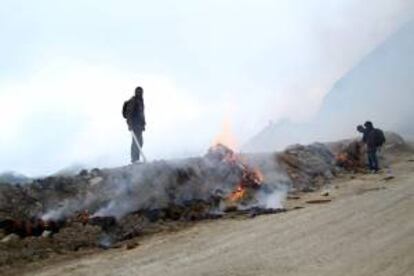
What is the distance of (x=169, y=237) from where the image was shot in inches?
508

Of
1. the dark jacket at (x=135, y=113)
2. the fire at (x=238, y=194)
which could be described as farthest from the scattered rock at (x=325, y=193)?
the dark jacket at (x=135, y=113)

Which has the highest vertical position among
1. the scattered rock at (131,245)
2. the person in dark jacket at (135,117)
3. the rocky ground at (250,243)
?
the person in dark jacket at (135,117)

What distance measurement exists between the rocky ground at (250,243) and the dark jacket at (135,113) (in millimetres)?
4187

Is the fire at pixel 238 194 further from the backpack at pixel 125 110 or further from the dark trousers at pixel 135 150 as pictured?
the backpack at pixel 125 110

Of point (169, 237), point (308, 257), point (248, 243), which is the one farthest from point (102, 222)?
point (308, 257)

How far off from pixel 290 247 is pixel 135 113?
8489 millimetres

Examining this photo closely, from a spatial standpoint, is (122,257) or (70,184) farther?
(70,184)

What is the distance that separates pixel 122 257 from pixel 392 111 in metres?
43.2

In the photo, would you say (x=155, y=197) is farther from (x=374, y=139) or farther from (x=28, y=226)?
(x=374, y=139)

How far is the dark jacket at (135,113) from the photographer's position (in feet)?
58.3

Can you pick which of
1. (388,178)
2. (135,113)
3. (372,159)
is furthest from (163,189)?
(372,159)

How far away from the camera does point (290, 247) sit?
34.4 feet

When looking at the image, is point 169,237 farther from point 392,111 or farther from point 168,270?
point 392,111

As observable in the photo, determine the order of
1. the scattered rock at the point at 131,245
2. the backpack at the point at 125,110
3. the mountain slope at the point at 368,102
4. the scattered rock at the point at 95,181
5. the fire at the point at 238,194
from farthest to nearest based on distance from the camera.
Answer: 1. the mountain slope at the point at 368,102
2. the backpack at the point at 125,110
3. the fire at the point at 238,194
4. the scattered rock at the point at 95,181
5. the scattered rock at the point at 131,245
